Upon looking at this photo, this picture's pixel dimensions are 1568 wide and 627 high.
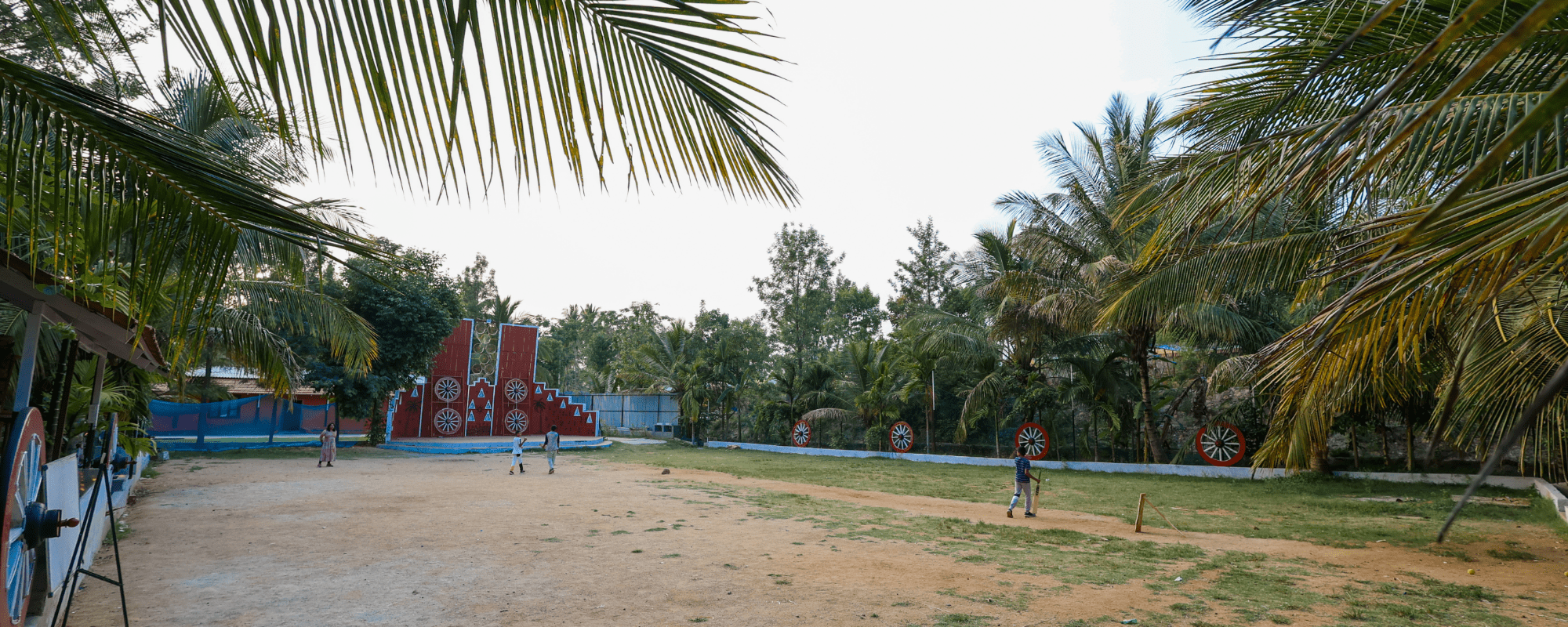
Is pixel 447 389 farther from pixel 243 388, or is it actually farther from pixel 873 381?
pixel 873 381

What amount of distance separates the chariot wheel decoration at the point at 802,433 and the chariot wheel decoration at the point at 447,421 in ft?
46.5

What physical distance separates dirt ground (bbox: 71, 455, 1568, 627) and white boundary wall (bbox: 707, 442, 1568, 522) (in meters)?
4.73

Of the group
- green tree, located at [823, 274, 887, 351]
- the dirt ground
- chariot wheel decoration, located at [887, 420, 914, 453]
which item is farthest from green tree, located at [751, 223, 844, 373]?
the dirt ground

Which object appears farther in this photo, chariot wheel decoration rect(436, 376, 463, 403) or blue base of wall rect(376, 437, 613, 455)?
chariot wheel decoration rect(436, 376, 463, 403)

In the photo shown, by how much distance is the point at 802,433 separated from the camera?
89.7 ft

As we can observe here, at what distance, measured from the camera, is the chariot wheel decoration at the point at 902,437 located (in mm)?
23797

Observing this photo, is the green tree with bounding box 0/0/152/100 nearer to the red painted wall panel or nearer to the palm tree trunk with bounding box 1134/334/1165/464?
the palm tree trunk with bounding box 1134/334/1165/464

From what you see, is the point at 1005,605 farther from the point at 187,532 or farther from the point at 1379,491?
the point at 1379,491

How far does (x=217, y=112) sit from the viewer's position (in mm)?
9008

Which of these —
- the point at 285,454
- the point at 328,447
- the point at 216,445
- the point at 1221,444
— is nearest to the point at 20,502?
the point at 328,447

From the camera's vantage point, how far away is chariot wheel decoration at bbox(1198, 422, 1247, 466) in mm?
17078

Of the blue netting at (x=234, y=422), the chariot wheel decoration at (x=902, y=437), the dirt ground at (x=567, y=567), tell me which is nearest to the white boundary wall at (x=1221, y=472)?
the chariot wheel decoration at (x=902, y=437)

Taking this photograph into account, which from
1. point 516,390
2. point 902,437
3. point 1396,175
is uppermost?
point 1396,175

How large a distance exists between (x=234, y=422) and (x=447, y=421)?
360 inches
